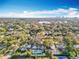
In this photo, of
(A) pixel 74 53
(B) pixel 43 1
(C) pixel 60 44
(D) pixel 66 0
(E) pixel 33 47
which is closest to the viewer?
(D) pixel 66 0

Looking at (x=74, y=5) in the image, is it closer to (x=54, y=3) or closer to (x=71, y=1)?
(x=71, y=1)

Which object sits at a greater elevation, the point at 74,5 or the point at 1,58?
the point at 74,5

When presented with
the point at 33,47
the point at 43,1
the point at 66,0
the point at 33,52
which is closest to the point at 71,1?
the point at 66,0

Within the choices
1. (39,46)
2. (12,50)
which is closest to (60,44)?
(39,46)

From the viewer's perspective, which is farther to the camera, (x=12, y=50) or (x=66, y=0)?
(x=12, y=50)

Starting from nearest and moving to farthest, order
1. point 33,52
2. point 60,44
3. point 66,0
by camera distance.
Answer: point 66,0 < point 33,52 < point 60,44

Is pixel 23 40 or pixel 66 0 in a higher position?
pixel 66 0

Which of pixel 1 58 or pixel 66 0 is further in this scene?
pixel 1 58

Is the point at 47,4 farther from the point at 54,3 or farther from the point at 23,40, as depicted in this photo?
the point at 23,40

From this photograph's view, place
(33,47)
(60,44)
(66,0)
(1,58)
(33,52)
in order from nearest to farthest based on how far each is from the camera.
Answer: (66,0) → (1,58) → (33,52) → (33,47) → (60,44)
